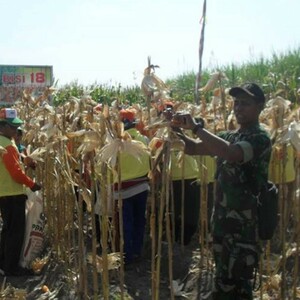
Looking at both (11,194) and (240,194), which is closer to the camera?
(240,194)

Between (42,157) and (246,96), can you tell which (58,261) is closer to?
(42,157)

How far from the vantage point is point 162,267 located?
219 inches

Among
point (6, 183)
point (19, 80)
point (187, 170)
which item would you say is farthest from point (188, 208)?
point (19, 80)

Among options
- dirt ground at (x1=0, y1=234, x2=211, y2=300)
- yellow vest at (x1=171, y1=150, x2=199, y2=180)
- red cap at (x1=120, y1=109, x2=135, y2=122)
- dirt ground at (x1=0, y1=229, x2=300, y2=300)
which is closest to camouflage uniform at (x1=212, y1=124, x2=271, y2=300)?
dirt ground at (x1=0, y1=229, x2=300, y2=300)

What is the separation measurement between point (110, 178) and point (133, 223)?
1.98 metres

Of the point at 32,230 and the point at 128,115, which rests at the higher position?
the point at 128,115

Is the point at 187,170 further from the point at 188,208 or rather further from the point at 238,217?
the point at 238,217

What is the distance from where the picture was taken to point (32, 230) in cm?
548

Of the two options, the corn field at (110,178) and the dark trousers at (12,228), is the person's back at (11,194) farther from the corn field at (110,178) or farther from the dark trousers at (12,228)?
the corn field at (110,178)

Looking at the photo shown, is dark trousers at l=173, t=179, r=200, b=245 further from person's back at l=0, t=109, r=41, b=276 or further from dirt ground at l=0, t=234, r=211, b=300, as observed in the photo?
person's back at l=0, t=109, r=41, b=276

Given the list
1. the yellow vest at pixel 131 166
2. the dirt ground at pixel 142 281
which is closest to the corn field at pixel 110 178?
the dirt ground at pixel 142 281

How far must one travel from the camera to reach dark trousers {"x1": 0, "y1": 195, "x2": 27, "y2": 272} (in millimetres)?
5336

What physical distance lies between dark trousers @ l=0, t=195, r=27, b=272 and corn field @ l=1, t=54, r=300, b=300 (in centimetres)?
26

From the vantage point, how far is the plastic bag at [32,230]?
18.0 feet
